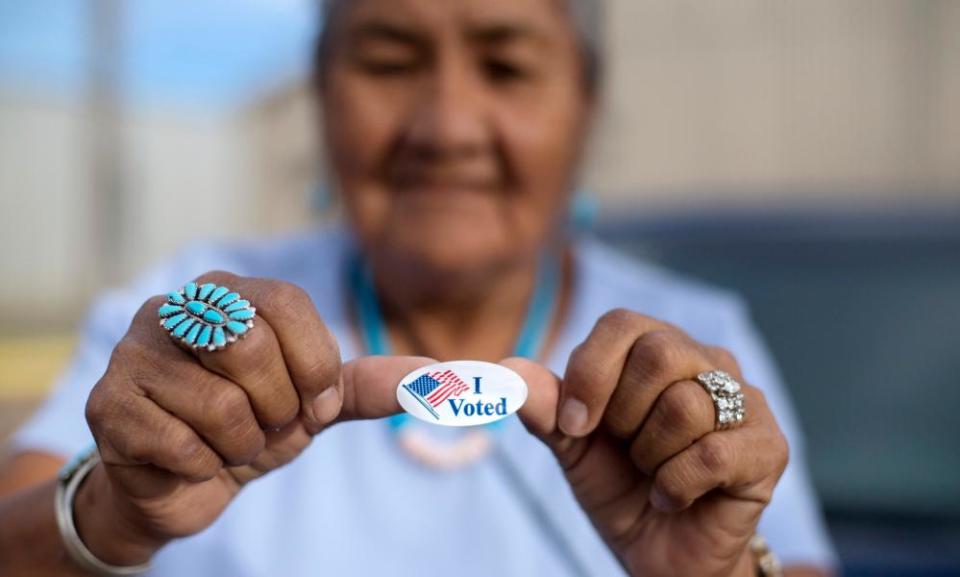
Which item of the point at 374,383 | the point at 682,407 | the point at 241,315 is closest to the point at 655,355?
the point at 682,407

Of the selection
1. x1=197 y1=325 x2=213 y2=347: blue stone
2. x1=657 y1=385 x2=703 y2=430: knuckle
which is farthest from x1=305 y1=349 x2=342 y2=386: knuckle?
x1=657 y1=385 x2=703 y2=430: knuckle

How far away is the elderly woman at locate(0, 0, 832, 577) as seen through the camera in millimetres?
824

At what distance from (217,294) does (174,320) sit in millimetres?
48

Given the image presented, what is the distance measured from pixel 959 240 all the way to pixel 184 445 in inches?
83.8

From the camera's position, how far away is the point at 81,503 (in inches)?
37.3

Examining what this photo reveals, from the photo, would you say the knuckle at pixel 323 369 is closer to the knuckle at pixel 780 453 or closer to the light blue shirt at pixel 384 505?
the light blue shirt at pixel 384 505

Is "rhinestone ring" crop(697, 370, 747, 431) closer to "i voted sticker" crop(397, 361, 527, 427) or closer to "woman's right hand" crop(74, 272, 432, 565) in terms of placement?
"i voted sticker" crop(397, 361, 527, 427)

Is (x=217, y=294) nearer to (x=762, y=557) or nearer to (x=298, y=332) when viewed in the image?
(x=298, y=332)

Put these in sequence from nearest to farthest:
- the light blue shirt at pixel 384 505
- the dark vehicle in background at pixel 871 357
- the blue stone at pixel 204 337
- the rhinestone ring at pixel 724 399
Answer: the blue stone at pixel 204 337 → the rhinestone ring at pixel 724 399 → the light blue shirt at pixel 384 505 → the dark vehicle in background at pixel 871 357

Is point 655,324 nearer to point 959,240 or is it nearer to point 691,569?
point 691,569

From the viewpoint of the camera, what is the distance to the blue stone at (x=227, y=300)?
78 cm

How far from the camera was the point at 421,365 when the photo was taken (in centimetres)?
85

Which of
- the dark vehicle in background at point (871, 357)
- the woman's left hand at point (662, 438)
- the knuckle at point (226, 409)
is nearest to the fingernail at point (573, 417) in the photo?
the woman's left hand at point (662, 438)

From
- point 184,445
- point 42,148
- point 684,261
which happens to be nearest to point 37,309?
point 42,148
